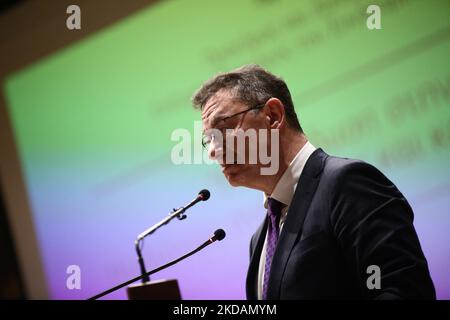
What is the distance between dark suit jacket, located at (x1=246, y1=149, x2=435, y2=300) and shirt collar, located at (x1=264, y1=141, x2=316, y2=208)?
0.43 feet

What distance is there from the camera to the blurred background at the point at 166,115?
3006 mm

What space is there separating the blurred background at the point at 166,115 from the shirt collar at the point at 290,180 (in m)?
1.03

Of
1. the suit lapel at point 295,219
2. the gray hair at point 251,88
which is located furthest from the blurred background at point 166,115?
the suit lapel at point 295,219

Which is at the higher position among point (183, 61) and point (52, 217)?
point (183, 61)

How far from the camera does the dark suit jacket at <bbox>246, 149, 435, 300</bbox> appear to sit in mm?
1650

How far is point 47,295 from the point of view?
378 centimetres

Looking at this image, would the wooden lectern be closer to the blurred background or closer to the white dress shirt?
the white dress shirt

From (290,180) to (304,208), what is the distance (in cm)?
20

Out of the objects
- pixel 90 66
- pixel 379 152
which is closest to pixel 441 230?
pixel 379 152

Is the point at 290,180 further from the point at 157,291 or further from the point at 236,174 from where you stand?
the point at 157,291

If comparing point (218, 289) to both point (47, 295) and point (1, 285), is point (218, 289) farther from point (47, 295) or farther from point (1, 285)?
point (1, 285)

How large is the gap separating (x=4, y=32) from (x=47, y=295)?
6.25 feet

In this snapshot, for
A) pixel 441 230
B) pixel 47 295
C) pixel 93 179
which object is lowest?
pixel 47 295
